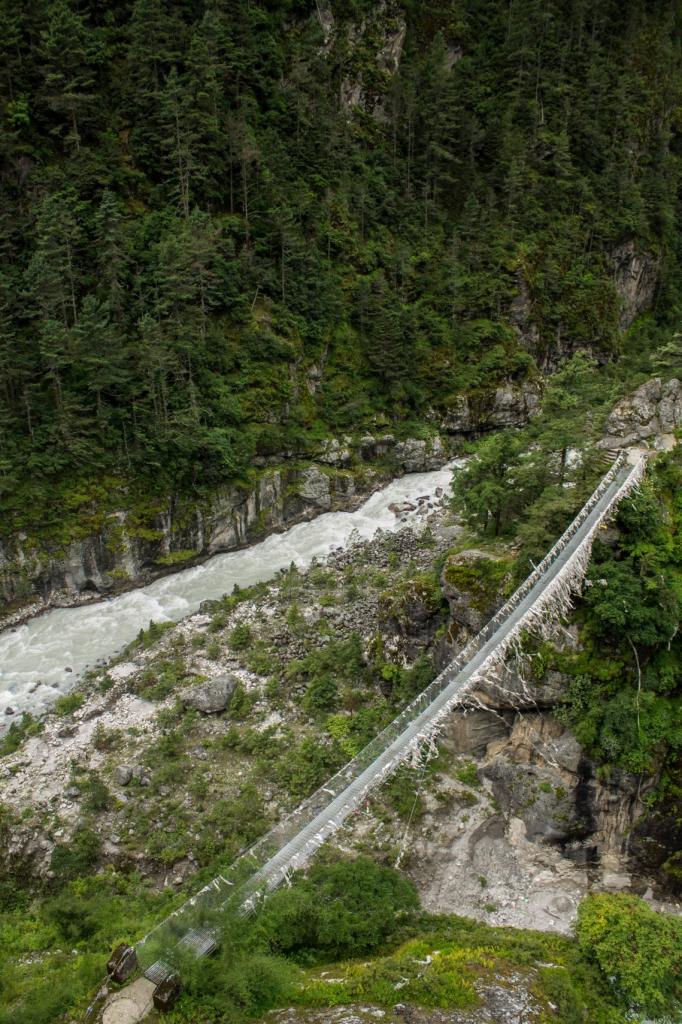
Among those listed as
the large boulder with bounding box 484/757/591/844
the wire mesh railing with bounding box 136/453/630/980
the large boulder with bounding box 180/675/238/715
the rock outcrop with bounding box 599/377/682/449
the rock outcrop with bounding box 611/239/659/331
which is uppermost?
the rock outcrop with bounding box 611/239/659/331

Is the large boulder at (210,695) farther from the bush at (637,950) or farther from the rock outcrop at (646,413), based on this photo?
the rock outcrop at (646,413)

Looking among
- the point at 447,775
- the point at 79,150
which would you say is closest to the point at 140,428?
the point at 79,150

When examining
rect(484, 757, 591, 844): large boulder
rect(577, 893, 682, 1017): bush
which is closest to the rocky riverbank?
rect(484, 757, 591, 844): large boulder

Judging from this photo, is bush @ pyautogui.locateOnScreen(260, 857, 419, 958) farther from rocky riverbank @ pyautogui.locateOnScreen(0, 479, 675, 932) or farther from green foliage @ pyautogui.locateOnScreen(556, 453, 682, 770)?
green foliage @ pyautogui.locateOnScreen(556, 453, 682, 770)

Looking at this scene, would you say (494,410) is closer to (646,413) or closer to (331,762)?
(646,413)

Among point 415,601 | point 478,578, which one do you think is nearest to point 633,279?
point 415,601

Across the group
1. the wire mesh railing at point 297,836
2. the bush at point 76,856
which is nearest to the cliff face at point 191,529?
the bush at point 76,856
